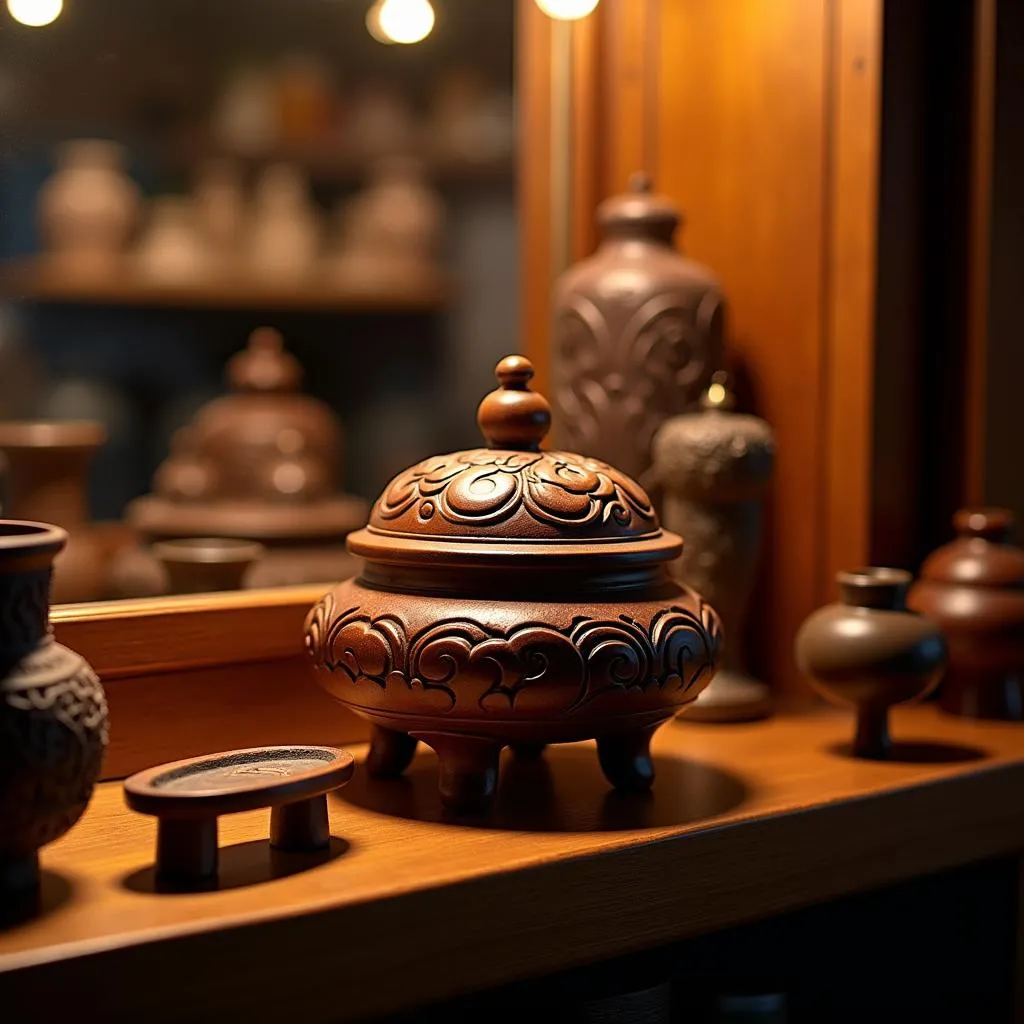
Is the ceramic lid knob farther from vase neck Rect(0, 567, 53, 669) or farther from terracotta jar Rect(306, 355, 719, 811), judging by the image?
vase neck Rect(0, 567, 53, 669)

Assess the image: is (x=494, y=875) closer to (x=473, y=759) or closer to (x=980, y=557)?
(x=473, y=759)

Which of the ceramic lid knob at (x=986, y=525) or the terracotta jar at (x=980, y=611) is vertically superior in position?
Answer: the ceramic lid knob at (x=986, y=525)

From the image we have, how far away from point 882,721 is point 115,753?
2.34ft

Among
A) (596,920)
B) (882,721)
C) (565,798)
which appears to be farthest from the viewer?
(882,721)

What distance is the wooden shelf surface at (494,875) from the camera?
898 millimetres

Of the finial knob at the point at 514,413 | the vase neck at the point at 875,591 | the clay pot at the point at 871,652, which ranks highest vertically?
the finial knob at the point at 514,413

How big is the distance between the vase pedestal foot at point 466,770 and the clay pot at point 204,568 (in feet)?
1.13

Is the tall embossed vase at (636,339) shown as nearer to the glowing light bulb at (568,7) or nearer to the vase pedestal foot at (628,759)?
the glowing light bulb at (568,7)

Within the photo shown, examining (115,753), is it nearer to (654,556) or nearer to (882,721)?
(654,556)

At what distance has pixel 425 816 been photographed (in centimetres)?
115

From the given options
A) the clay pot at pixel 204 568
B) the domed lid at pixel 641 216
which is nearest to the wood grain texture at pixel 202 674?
the clay pot at pixel 204 568

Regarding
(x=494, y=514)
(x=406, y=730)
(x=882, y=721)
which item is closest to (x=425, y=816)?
(x=406, y=730)

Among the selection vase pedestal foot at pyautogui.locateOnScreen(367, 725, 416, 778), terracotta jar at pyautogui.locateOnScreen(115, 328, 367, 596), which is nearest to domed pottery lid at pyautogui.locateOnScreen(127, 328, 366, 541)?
terracotta jar at pyautogui.locateOnScreen(115, 328, 367, 596)

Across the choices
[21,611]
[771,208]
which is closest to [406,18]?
[771,208]
